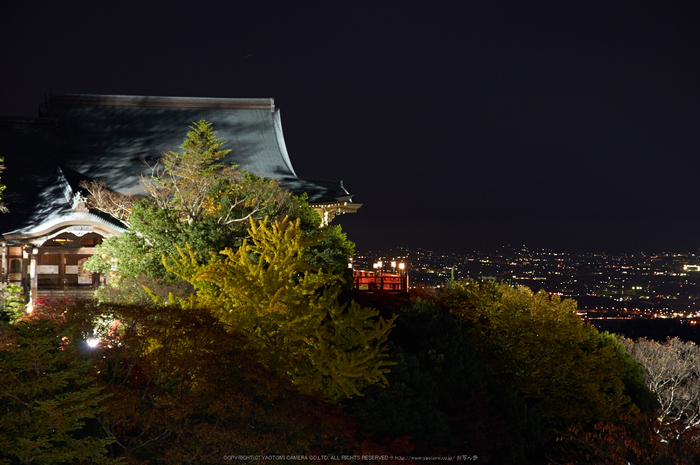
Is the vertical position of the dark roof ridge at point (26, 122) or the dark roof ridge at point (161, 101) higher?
the dark roof ridge at point (161, 101)

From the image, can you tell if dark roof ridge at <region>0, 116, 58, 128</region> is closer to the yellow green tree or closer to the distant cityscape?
the yellow green tree

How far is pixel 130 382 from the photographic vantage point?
10.0 m

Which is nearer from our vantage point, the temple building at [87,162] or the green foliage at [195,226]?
the green foliage at [195,226]

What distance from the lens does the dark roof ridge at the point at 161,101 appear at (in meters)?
28.6

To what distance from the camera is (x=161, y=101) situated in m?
29.2

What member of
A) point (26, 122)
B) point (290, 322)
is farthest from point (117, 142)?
point (290, 322)

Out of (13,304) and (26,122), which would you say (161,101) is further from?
(13,304)

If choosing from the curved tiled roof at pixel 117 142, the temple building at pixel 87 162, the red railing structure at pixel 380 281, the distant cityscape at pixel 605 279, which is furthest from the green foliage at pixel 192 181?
the distant cityscape at pixel 605 279

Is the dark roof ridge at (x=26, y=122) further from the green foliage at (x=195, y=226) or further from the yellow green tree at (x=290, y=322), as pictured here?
the yellow green tree at (x=290, y=322)

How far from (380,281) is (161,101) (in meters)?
14.9

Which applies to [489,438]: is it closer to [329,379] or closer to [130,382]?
[329,379]

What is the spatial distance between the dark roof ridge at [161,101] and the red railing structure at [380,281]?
12.2 metres

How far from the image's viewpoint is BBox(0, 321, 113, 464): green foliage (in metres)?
7.35

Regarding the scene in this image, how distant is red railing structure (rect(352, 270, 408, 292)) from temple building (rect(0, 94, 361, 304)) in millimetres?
3384
